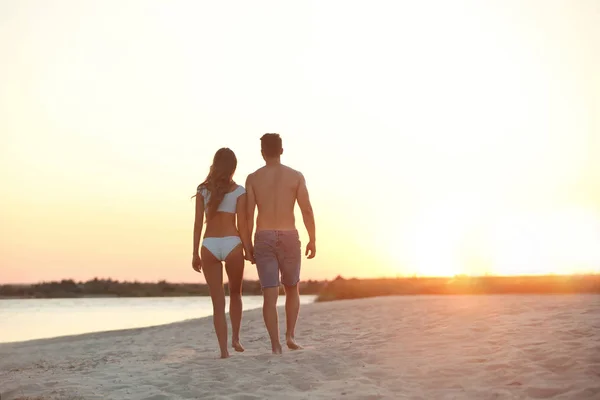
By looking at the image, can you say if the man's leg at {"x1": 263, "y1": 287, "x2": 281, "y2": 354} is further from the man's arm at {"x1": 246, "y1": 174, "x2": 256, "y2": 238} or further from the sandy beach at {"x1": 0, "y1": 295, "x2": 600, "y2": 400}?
the man's arm at {"x1": 246, "y1": 174, "x2": 256, "y2": 238}

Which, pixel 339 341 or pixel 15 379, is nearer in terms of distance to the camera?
pixel 15 379

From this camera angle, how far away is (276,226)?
8812 millimetres

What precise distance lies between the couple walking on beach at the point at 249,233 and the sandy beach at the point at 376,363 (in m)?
0.75

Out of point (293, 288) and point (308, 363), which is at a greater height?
point (293, 288)

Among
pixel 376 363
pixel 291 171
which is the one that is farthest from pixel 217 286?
pixel 376 363

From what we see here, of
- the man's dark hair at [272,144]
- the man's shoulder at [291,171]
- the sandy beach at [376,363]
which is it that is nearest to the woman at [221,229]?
the man's dark hair at [272,144]

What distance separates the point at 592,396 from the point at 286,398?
288 cm

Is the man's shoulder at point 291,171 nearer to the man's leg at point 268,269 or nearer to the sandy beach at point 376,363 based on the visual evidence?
the man's leg at point 268,269

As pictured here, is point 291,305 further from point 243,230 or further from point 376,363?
point 376,363

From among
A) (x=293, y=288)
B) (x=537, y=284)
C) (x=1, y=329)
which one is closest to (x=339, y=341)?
(x=293, y=288)

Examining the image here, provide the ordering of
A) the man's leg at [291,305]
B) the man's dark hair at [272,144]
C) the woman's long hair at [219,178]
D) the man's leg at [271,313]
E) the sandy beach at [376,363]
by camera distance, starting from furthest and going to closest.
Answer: the man's dark hair at [272,144] < the man's leg at [291,305] < the man's leg at [271,313] < the woman's long hair at [219,178] < the sandy beach at [376,363]

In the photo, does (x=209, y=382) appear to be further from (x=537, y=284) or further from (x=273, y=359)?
(x=537, y=284)

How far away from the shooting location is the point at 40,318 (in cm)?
2261

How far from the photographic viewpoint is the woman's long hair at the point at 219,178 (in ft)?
28.4
